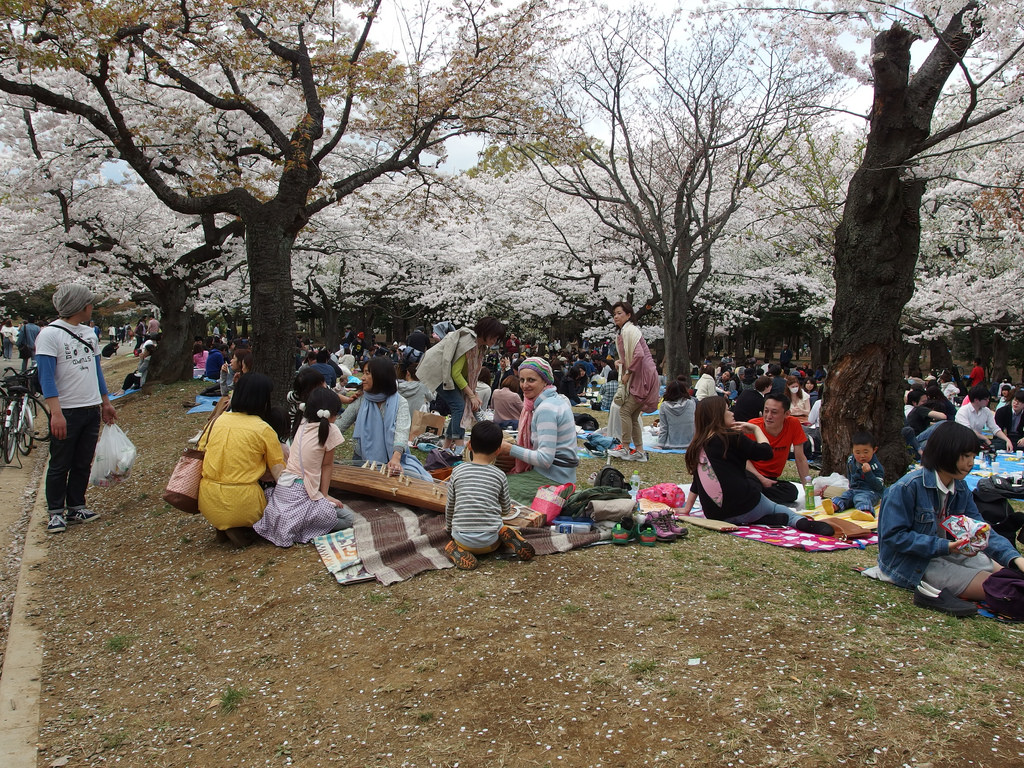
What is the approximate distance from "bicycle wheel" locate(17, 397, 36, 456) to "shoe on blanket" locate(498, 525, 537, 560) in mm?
7624

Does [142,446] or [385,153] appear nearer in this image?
[142,446]

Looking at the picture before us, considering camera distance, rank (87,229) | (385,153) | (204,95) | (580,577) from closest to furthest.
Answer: (580,577) < (204,95) < (385,153) < (87,229)

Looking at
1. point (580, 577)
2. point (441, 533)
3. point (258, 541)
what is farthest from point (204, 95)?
point (580, 577)

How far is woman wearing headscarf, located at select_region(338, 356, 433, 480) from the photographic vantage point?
605 centimetres

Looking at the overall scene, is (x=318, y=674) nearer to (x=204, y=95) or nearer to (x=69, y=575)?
(x=69, y=575)

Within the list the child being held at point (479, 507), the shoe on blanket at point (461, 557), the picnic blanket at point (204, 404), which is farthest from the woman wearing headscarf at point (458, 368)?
the picnic blanket at point (204, 404)

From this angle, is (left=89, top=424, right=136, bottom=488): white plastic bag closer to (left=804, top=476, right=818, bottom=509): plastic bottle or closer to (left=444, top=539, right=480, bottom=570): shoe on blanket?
(left=444, top=539, right=480, bottom=570): shoe on blanket

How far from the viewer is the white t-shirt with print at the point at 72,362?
560 centimetres

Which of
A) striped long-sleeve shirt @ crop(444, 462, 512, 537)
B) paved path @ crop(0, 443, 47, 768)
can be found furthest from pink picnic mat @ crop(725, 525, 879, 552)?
paved path @ crop(0, 443, 47, 768)

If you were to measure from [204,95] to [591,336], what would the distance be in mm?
19778

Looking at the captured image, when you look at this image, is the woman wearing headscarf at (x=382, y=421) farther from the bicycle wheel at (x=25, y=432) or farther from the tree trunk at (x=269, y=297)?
the bicycle wheel at (x=25, y=432)

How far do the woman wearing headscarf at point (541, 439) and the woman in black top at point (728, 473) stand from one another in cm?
92

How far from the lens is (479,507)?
4430 millimetres

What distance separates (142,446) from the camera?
9.71 m
